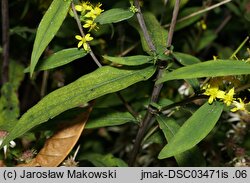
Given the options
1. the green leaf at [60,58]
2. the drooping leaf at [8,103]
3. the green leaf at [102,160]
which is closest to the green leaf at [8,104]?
the drooping leaf at [8,103]

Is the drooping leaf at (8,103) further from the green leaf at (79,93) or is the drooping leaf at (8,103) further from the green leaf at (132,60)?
the green leaf at (132,60)

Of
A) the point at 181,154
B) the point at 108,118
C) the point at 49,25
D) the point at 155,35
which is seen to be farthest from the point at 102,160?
the point at 49,25

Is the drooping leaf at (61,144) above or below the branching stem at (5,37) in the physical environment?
below

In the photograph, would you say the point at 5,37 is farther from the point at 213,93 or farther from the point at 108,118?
the point at 213,93

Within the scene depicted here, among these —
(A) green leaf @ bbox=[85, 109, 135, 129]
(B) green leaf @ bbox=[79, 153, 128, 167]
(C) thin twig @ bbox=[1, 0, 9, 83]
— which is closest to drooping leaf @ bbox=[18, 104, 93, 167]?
(A) green leaf @ bbox=[85, 109, 135, 129]

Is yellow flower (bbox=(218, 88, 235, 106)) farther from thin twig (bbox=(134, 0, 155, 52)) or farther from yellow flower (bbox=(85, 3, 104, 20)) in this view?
yellow flower (bbox=(85, 3, 104, 20))
